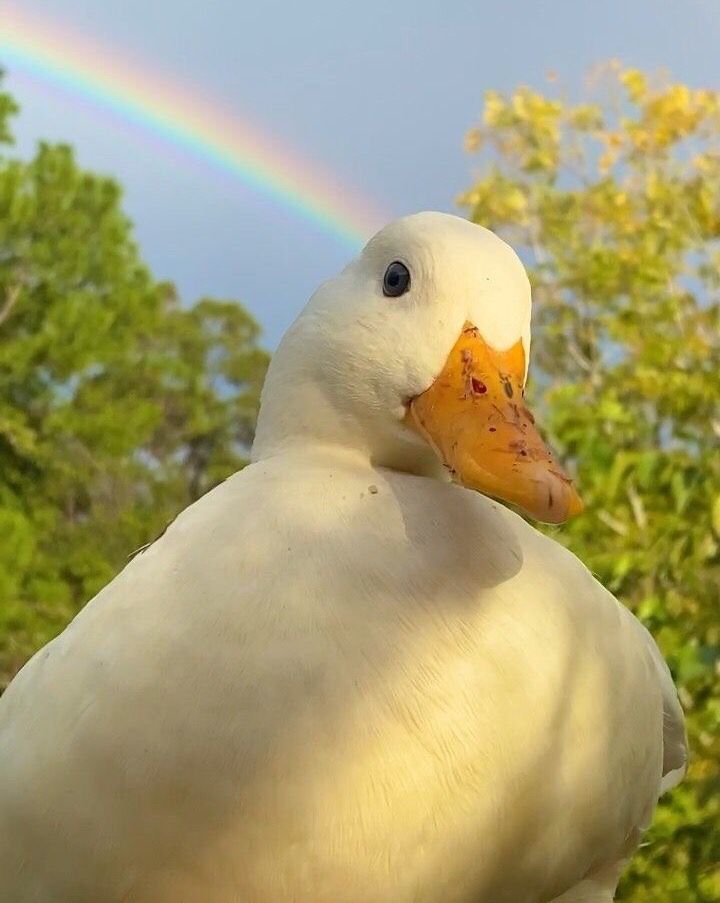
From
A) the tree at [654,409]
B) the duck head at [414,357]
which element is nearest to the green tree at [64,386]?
the tree at [654,409]

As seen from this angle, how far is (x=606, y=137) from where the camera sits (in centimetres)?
389

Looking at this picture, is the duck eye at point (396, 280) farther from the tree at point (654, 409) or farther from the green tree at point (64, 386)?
the green tree at point (64, 386)

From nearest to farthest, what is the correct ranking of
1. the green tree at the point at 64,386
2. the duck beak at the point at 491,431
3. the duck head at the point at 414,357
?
the duck beak at the point at 491,431
the duck head at the point at 414,357
the green tree at the point at 64,386

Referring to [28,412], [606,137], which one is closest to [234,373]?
[28,412]

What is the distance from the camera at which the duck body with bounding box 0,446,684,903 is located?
786mm

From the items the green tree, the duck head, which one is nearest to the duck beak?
the duck head

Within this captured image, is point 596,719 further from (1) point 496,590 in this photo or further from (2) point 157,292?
→ (2) point 157,292

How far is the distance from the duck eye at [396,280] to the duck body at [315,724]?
0.72ft

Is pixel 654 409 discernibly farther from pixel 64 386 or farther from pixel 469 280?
pixel 64 386

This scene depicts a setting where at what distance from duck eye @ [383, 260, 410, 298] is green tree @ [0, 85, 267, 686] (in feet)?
19.5

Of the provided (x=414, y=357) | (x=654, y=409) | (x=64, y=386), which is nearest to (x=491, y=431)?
(x=414, y=357)

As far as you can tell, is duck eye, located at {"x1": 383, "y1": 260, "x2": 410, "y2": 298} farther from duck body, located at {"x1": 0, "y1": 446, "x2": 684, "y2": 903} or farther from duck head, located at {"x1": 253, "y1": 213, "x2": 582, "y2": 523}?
duck body, located at {"x1": 0, "y1": 446, "x2": 684, "y2": 903}

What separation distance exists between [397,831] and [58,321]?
7.24 metres

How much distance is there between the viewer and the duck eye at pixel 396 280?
3.34ft
